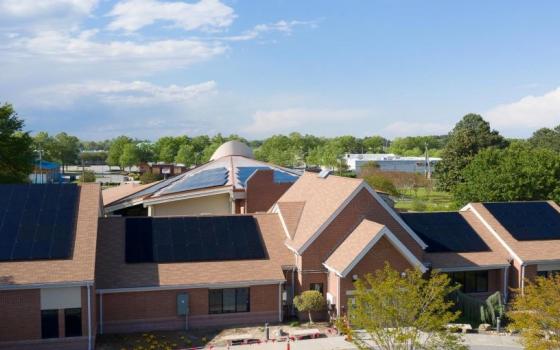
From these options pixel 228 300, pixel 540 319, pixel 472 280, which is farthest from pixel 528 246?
pixel 228 300

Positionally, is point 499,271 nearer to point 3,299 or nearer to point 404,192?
point 3,299

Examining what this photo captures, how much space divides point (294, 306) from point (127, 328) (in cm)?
913

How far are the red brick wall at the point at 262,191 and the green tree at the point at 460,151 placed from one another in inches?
1613

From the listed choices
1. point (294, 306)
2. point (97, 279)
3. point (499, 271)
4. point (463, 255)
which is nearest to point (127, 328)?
point (97, 279)

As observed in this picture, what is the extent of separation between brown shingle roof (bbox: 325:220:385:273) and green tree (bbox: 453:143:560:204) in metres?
25.5

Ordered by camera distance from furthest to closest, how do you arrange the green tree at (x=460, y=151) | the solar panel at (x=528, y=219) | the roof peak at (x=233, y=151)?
the green tree at (x=460, y=151) → the roof peak at (x=233, y=151) → the solar panel at (x=528, y=219)

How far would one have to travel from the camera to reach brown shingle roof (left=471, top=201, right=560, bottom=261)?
106ft

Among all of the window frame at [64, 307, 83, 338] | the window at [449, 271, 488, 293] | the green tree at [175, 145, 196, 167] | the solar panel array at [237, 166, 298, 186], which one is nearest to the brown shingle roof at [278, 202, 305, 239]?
the window at [449, 271, 488, 293]

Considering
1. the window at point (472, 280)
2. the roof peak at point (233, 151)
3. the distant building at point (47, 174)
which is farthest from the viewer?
the distant building at point (47, 174)

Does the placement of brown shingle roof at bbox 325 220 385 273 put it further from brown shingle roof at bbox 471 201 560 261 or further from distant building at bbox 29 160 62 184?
distant building at bbox 29 160 62 184

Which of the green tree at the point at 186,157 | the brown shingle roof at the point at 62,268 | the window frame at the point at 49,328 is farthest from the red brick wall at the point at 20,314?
the green tree at the point at 186,157

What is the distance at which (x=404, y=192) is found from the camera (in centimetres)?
10069

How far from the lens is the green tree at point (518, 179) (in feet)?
160

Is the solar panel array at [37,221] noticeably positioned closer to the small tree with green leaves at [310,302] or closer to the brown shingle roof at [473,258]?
the small tree with green leaves at [310,302]
